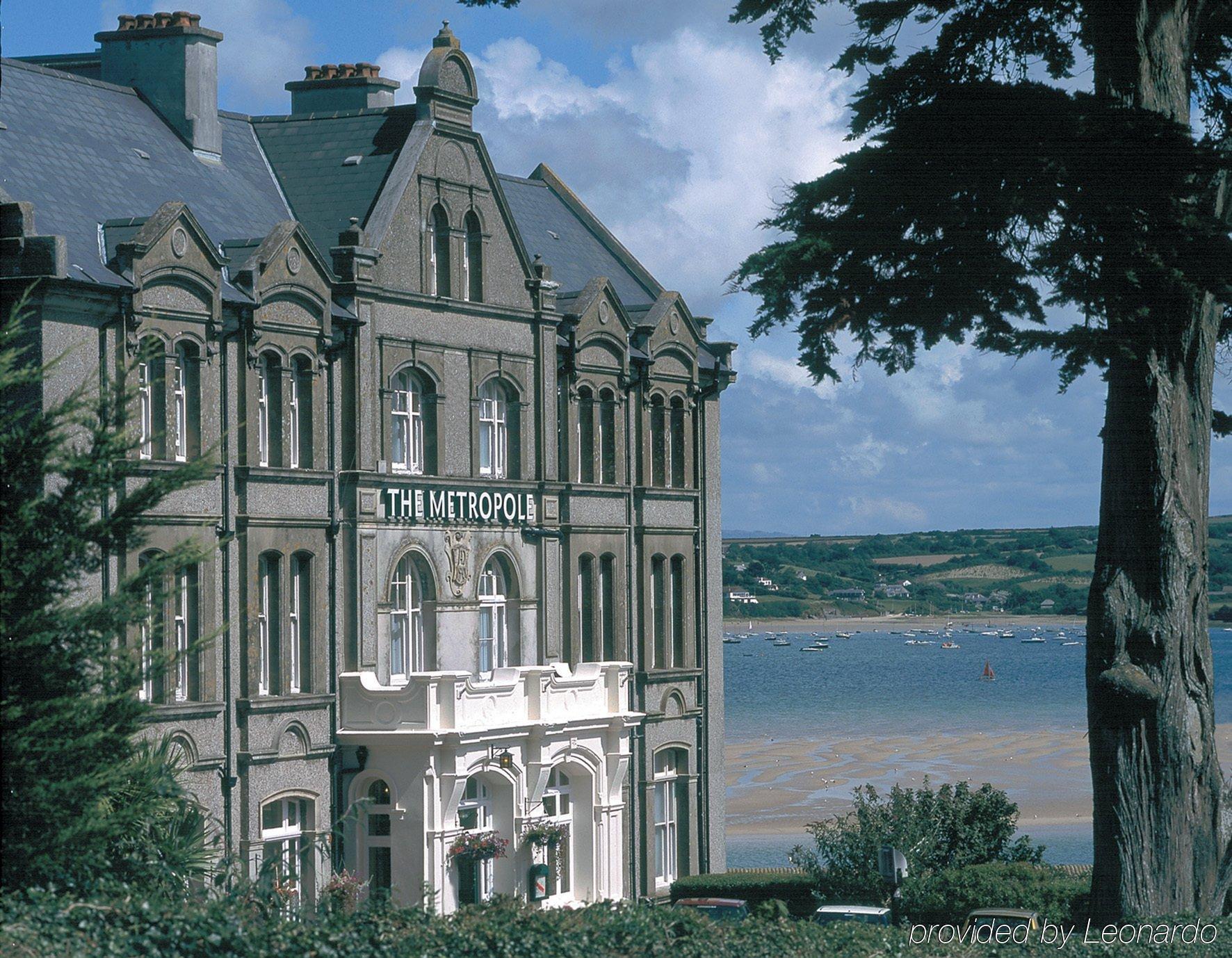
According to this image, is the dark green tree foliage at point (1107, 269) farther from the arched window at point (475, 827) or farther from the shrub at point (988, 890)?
the arched window at point (475, 827)

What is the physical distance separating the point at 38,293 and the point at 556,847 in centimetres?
1599

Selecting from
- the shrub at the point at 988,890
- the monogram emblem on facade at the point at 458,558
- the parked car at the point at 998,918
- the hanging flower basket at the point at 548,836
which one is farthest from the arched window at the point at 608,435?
the parked car at the point at 998,918

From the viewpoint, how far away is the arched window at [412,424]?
40.2m

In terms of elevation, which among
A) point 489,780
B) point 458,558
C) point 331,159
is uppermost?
point 331,159

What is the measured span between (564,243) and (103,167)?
46.7ft

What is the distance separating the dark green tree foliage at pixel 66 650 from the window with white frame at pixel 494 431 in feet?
59.8

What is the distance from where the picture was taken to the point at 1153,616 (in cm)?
2541

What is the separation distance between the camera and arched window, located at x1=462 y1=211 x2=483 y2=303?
42188mm

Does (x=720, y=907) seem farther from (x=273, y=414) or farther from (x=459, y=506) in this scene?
(x=273, y=414)

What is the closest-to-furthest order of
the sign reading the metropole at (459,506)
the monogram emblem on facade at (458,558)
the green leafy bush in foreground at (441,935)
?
the green leafy bush in foreground at (441,935) → the sign reading the metropole at (459,506) → the monogram emblem on facade at (458,558)

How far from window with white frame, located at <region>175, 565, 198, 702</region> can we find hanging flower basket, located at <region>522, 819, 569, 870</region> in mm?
8198

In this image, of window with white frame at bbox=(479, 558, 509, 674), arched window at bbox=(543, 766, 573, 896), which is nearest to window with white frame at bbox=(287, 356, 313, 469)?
window with white frame at bbox=(479, 558, 509, 674)

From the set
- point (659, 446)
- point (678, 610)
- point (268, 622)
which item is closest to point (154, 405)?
point (268, 622)

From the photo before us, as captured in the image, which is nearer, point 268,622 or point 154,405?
point 154,405
